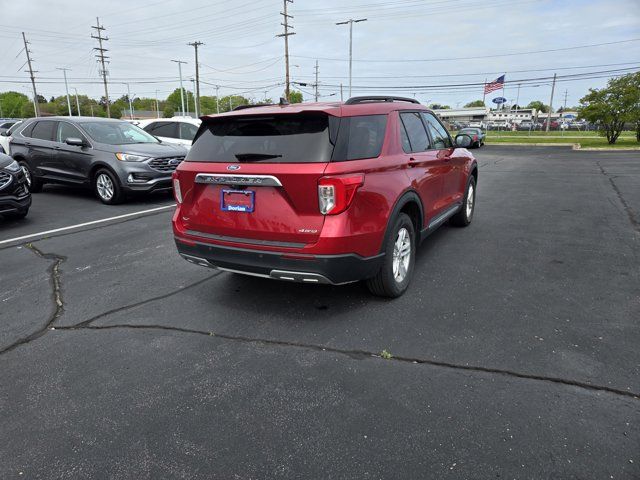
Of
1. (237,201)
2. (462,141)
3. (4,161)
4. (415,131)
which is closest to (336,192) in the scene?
(237,201)

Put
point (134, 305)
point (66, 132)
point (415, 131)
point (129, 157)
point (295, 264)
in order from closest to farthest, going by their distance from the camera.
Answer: point (295, 264)
point (134, 305)
point (415, 131)
point (129, 157)
point (66, 132)

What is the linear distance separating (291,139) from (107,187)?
706cm

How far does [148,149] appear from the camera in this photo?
9469 mm

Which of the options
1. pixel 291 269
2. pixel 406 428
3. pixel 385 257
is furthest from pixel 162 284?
pixel 406 428

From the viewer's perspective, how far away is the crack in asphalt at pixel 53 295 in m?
3.50

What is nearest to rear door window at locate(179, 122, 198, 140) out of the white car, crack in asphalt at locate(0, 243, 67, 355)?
the white car

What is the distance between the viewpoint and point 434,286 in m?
4.45

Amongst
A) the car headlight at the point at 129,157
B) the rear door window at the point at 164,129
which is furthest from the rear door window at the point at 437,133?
the rear door window at the point at 164,129

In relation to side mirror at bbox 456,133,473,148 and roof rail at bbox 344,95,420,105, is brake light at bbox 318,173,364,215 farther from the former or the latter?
side mirror at bbox 456,133,473,148

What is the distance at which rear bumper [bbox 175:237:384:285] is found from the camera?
11.1 feet

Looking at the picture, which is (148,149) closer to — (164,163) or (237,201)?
(164,163)

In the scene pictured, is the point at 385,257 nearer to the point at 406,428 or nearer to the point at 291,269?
the point at 291,269

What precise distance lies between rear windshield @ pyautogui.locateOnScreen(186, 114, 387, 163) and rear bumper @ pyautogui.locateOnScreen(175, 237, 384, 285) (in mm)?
731

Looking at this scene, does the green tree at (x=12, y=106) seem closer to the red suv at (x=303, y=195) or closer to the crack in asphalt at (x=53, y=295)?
the crack in asphalt at (x=53, y=295)
